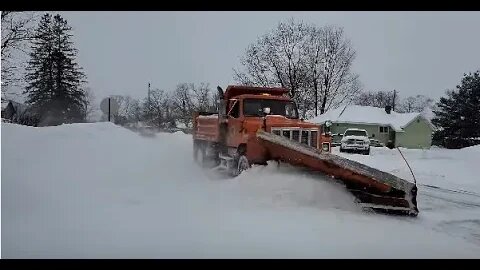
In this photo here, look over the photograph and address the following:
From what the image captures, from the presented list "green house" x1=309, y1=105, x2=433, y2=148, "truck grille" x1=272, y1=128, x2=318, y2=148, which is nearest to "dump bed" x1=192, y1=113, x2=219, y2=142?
"truck grille" x1=272, y1=128, x2=318, y2=148

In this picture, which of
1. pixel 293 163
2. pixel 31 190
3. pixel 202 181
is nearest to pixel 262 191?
pixel 293 163

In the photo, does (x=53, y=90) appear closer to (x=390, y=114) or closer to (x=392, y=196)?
(x=392, y=196)

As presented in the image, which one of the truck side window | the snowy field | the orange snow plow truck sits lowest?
the snowy field

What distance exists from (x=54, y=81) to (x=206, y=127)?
3870mm

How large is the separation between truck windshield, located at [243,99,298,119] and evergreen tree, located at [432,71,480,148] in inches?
154

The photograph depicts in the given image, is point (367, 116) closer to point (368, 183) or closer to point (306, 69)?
point (306, 69)

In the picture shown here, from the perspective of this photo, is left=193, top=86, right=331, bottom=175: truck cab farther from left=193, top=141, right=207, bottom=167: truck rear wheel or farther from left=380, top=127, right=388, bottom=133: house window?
left=380, top=127, right=388, bottom=133: house window

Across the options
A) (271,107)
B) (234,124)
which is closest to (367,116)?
(271,107)

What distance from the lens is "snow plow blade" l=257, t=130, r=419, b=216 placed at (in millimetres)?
6738

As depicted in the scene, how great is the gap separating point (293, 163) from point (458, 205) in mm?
3123

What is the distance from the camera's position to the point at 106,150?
8031 mm

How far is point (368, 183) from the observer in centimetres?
684

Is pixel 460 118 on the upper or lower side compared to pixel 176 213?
upper
